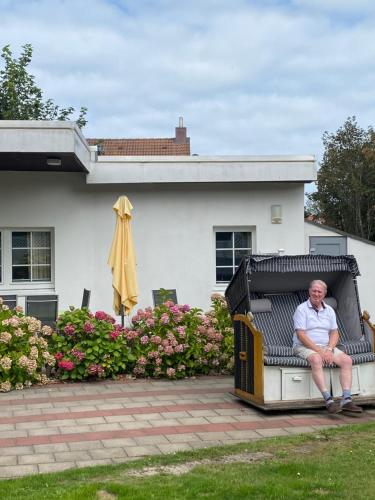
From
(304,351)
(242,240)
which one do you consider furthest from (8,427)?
(242,240)

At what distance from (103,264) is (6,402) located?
4.85 m

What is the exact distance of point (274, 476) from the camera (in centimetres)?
531

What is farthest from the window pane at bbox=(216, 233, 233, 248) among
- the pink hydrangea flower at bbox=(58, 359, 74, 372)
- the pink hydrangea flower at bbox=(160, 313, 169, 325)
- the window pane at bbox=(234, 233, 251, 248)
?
the pink hydrangea flower at bbox=(58, 359, 74, 372)

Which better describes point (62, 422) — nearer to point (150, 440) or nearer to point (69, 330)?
point (150, 440)

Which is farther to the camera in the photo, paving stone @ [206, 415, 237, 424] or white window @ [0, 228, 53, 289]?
white window @ [0, 228, 53, 289]

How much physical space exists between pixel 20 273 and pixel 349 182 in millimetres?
29151

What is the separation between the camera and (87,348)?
1002 cm

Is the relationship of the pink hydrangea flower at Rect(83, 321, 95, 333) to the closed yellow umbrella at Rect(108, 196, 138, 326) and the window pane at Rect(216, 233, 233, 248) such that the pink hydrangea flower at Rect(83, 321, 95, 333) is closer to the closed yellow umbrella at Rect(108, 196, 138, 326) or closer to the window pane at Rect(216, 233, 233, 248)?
the closed yellow umbrella at Rect(108, 196, 138, 326)

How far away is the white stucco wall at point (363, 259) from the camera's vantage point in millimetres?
15227

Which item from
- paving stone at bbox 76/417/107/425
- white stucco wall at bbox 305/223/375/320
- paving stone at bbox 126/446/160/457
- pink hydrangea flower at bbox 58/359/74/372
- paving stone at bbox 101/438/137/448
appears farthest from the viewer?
white stucco wall at bbox 305/223/375/320

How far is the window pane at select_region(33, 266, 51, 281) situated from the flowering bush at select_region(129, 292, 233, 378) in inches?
123

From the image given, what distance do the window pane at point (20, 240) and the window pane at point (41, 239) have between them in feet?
0.41

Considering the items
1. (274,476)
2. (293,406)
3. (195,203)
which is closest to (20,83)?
(195,203)

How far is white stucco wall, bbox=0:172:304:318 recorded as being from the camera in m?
13.0
